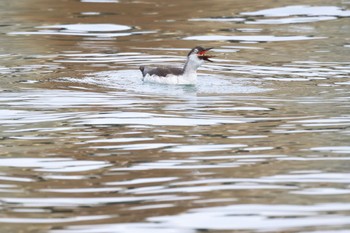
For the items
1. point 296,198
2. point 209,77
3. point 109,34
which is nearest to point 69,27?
point 109,34

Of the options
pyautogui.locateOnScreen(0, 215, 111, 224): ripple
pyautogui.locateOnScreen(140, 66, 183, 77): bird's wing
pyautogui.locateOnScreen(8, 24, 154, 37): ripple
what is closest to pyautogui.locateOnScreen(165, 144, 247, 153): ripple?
pyautogui.locateOnScreen(0, 215, 111, 224): ripple

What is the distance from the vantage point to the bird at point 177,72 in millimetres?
19266

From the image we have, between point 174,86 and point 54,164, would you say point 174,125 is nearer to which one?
point 54,164

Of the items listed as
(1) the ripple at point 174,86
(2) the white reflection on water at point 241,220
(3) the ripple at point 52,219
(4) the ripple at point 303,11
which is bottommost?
(1) the ripple at point 174,86

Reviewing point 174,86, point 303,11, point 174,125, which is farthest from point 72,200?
point 303,11

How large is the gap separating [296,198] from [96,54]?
38.3ft

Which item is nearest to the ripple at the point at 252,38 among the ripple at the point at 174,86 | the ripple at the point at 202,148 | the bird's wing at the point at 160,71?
the ripple at the point at 174,86

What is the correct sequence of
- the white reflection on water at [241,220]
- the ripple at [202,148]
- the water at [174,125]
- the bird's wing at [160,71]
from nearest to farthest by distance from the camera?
the white reflection on water at [241,220], the water at [174,125], the ripple at [202,148], the bird's wing at [160,71]

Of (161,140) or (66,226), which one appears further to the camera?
(161,140)

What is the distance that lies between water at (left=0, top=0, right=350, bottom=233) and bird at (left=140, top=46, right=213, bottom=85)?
0.57ft

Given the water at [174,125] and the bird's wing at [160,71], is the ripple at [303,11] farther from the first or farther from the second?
the bird's wing at [160,71]

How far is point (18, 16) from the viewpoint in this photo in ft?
88.2

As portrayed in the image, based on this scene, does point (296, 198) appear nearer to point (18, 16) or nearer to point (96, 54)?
point (96, 54)

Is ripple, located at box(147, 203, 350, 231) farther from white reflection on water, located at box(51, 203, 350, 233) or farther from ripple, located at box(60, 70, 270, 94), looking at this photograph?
ripple, located at box(60, 70, 270, 94)
